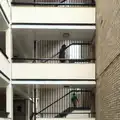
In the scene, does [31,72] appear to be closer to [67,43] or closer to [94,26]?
[94,26]

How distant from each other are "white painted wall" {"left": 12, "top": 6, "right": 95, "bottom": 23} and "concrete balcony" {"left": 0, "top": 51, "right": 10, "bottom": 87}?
241 centimetres

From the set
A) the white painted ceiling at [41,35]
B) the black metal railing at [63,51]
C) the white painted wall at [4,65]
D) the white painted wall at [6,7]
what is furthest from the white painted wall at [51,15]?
the white painted wall at [4,65]

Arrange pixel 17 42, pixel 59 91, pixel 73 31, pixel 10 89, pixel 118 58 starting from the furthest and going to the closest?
pixel 59 91 < pixel 17 42 < pixel 73 31 < pixel 10 89 < pixel 118 58

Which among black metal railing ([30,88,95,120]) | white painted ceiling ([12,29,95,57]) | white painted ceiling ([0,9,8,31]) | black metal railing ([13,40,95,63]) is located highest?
white painted ceiling ([0,9,8,31])

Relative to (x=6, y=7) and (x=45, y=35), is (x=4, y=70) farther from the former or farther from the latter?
(x=45, y=35)

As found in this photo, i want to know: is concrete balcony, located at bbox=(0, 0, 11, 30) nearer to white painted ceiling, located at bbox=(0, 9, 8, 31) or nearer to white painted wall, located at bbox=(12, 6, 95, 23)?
white painted ceiling, located at bbox=(0, 9, 8, 31)

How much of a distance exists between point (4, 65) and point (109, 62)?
466 centimetres

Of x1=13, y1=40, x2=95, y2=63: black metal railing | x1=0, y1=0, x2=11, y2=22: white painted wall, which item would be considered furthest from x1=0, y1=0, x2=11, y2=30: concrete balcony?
x1=13, y1=40, x2=95, y2=63: black metal railing

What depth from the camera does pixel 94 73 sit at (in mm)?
17453

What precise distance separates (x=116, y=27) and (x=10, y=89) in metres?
7.12

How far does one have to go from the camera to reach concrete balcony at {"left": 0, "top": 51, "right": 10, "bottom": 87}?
14.6 metres

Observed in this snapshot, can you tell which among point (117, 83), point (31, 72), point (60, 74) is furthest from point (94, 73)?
point (117, 83)

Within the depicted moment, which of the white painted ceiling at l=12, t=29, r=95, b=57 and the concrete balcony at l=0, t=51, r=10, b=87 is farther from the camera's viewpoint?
the white painted ceiling at l=12, t=29, r=95, b=57

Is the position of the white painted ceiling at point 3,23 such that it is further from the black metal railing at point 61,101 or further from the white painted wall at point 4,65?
the black metal railing at point 61,101
